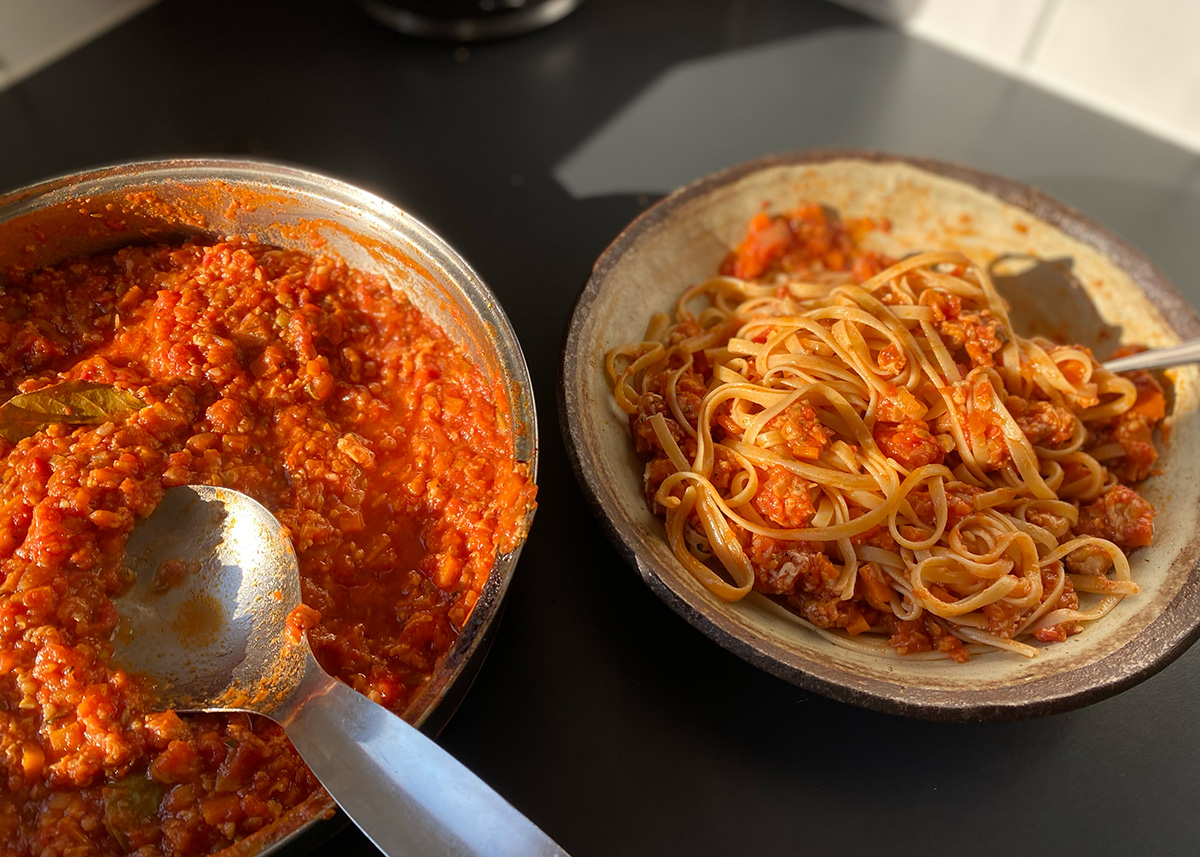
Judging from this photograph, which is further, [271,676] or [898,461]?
[898,461]

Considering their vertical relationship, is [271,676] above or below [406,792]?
below

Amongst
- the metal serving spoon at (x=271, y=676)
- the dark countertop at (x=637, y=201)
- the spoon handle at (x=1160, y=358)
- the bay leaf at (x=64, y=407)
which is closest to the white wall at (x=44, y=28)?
the dark countertop at (x=637, y=201)

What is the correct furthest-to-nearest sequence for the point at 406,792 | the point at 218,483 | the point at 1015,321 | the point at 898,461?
the point at 1015,321 < the point at 898,461 < the point at 218,483 < the point at 406,792

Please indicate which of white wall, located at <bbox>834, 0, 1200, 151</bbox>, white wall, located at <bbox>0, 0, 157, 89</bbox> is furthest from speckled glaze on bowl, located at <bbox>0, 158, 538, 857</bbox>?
white wall, located at <bbox>834, 0, 1200, 151</bbox>

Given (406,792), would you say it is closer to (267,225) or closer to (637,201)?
(267,225)

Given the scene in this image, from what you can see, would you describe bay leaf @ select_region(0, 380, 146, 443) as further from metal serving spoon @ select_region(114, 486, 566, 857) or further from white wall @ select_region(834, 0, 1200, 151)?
white wall @ select_region(834, 0, 1200, 151)

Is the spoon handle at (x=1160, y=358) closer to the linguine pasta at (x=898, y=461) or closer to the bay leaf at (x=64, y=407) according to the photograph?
the linguine pasta at (x=898, y=461)

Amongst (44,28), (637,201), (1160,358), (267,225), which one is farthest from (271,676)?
(44,28)

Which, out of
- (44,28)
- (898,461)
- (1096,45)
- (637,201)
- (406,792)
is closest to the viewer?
(406,792)
